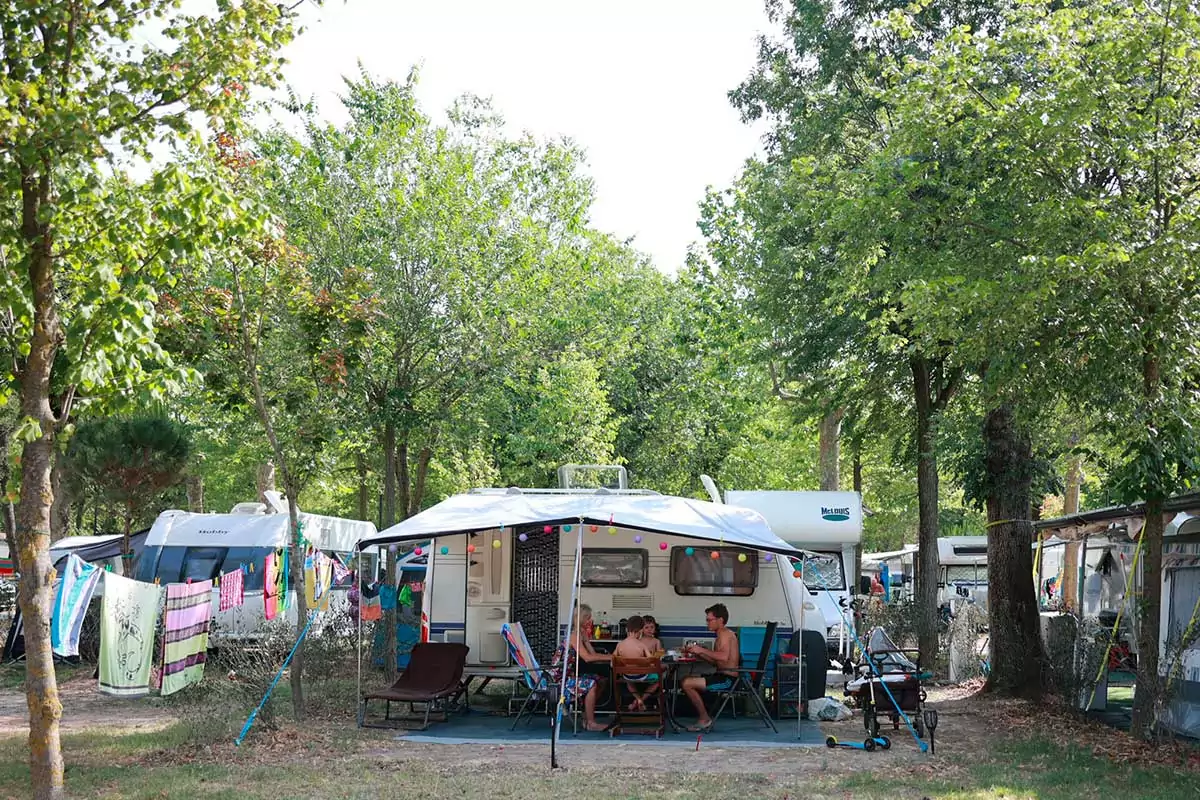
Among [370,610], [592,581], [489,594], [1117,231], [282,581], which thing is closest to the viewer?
[1117,231]

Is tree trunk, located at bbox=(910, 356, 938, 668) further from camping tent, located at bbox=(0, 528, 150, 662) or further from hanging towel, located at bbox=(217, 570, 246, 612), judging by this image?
camping tent, located at bbox=(0, 528, 150, 662)

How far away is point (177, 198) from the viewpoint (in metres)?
7.22

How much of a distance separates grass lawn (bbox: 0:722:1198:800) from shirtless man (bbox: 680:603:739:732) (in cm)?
123

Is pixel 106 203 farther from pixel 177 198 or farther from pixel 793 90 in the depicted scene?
pixel 793 90

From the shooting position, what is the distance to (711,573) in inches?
516

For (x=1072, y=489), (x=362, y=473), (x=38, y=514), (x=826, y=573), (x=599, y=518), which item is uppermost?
(x=1072, y=489)

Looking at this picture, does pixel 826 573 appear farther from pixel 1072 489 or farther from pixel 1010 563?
pixel 1072 489

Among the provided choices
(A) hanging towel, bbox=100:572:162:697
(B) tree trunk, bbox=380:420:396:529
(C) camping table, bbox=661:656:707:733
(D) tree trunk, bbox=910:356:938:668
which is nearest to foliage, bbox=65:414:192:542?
(B) tree trunk, bbox=380:420:396:529

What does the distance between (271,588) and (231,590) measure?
83cm

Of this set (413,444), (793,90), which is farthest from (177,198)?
(793,90)

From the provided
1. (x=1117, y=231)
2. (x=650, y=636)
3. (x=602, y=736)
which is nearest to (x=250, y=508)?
(x=650, y=636)

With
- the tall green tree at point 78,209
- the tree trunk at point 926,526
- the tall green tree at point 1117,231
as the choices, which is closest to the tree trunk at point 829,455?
the tree trunk at point 926,526

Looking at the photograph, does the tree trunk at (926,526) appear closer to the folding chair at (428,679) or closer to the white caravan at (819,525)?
the white caravan at (819,525)

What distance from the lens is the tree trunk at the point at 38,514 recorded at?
7.24 meters
